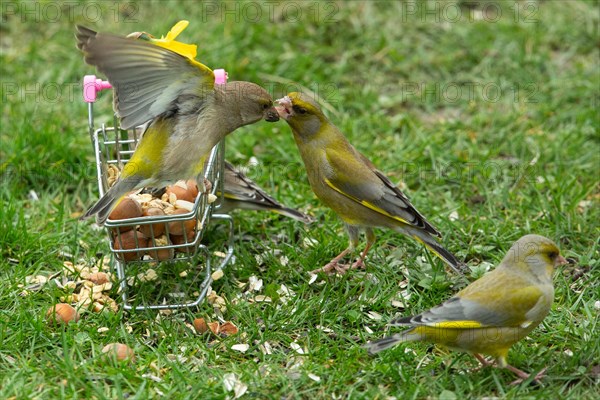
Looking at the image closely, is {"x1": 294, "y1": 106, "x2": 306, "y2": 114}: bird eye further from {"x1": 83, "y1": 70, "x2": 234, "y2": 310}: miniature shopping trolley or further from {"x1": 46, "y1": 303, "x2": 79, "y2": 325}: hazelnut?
{"x1": 46, "y1": 303, "x2": 79, "y2": 325}: hazelnut

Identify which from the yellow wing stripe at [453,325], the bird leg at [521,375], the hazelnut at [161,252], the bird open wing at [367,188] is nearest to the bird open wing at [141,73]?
the hazelnut at [161,252]

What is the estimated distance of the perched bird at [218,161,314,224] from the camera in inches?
233

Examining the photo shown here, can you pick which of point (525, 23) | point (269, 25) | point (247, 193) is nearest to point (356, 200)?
point (247, 193)

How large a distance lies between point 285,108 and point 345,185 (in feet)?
2.10

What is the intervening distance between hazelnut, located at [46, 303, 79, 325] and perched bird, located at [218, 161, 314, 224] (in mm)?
1398

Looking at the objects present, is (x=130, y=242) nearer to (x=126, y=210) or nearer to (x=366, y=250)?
(x=126, y=210)

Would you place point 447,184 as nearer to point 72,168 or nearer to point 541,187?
point 541,187

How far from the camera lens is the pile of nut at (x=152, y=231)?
497 centimetres

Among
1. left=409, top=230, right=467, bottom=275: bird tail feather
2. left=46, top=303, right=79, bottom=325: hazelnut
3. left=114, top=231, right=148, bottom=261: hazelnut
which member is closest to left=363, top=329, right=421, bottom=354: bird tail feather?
left=409, top=230, right=467, bottom=275: bird tail feather

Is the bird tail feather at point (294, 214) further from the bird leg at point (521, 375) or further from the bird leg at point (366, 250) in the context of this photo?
the bird leg at point (521, 375)

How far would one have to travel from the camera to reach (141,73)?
15.2ft

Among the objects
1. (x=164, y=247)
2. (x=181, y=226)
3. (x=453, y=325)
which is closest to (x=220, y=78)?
(x=181, y=226)

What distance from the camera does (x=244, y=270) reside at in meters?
5.53

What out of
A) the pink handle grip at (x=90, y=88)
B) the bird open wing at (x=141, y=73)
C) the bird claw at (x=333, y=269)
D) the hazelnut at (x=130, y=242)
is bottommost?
the bird claw at (x=333, y=269)
